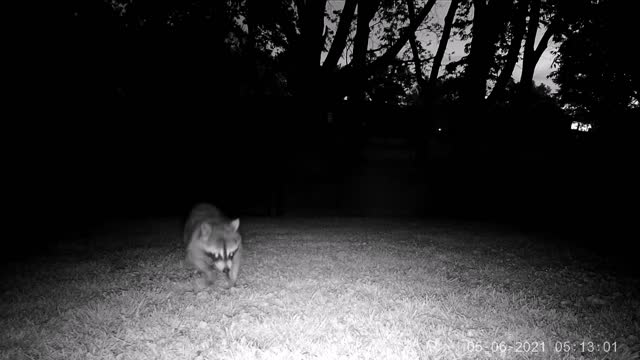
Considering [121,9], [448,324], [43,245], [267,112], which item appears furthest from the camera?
[267,112]

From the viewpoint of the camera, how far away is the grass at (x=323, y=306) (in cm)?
405

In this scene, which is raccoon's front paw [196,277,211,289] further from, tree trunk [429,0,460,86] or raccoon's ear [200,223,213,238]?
tree trunk [429,0,460,86]

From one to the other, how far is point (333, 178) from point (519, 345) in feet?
61.9

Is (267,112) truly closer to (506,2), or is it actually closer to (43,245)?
(43,245)

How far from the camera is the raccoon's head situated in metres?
5.46

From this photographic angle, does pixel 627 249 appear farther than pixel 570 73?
No

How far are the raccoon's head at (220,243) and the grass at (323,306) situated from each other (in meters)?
0.47

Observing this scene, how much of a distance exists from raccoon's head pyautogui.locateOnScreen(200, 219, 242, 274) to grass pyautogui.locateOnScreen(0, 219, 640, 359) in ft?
1.55

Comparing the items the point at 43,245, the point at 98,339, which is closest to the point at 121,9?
the point at 43,245

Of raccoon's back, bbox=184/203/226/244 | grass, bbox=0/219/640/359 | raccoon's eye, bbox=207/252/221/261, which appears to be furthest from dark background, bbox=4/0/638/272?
raccoon's eye, bbox=207/252/221/261

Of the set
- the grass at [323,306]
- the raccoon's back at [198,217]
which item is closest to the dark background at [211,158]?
the grass at [323,306]

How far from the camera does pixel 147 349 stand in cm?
402

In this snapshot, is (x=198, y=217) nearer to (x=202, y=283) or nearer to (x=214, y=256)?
(x=202, y=283)

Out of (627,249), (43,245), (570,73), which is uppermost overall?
(570,73)
